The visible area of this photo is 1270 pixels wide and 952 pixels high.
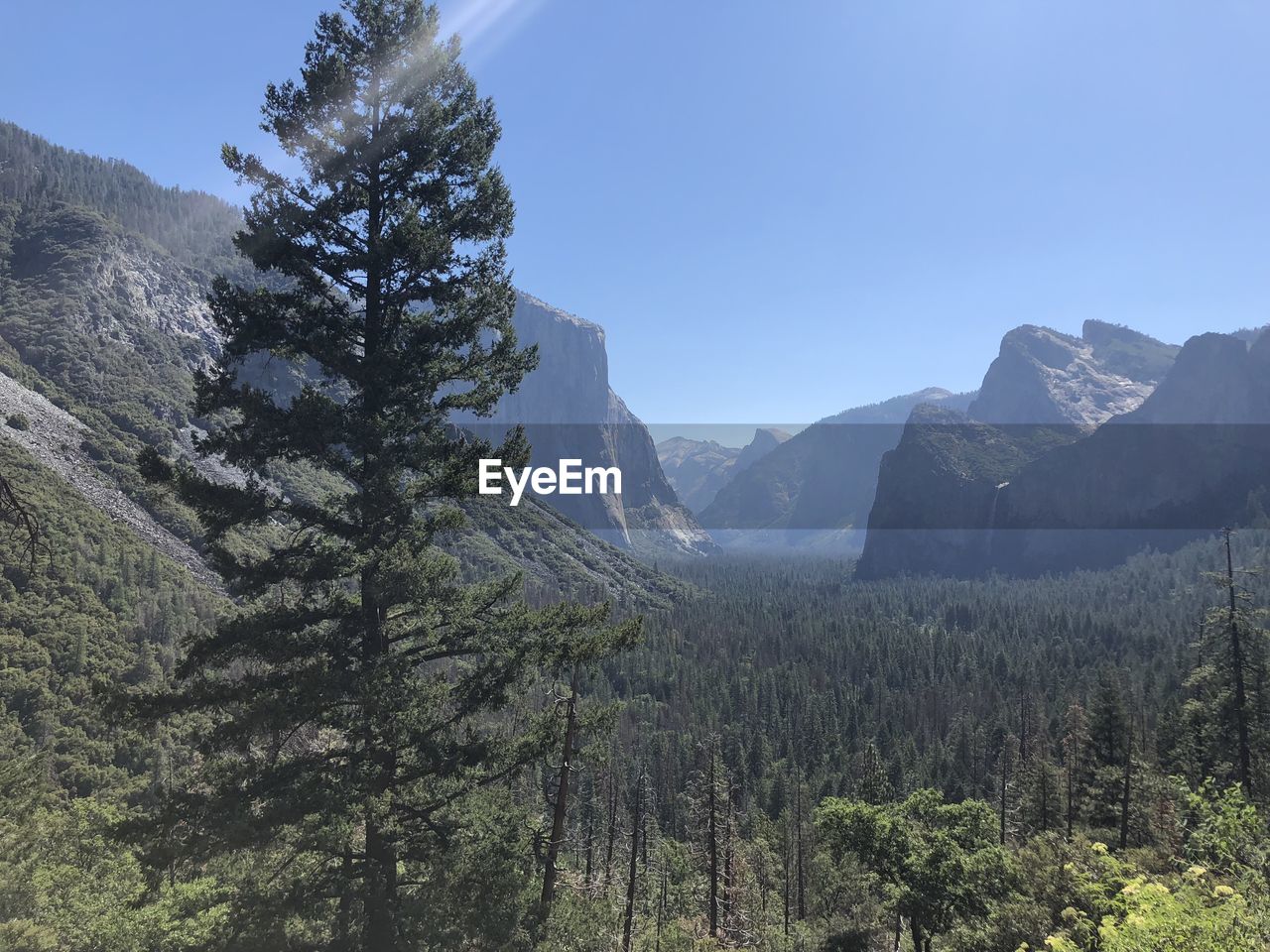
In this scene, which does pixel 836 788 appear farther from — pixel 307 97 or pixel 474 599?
pixel 307 97

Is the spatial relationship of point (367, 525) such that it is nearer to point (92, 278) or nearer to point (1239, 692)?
point (1239, 692)

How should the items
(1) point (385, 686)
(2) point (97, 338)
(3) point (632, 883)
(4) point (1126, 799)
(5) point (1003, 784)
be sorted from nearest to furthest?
(1) point (385, 686)
(3) point (632, 883)
(4) point (1126, 799)
(5) point (1003, 784)
(2) point (97, 338)

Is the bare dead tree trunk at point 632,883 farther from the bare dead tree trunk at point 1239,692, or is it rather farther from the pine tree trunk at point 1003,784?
the pine tree trunk at point 1003,784

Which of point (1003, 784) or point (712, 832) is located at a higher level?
point (712, 832)

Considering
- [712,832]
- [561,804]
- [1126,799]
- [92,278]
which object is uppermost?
[92,278]

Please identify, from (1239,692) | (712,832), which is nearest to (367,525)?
(712,832)

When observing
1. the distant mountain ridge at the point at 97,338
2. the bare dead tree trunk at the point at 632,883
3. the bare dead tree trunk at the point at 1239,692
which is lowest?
the bare dead tree trunk at the point at 632,883

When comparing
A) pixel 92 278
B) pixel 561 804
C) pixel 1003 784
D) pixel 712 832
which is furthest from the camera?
pixel 92 278

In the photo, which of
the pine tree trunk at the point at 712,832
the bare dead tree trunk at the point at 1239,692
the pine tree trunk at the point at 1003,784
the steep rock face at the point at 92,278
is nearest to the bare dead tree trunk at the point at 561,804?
the pine tree trunk at the point at 712,832
